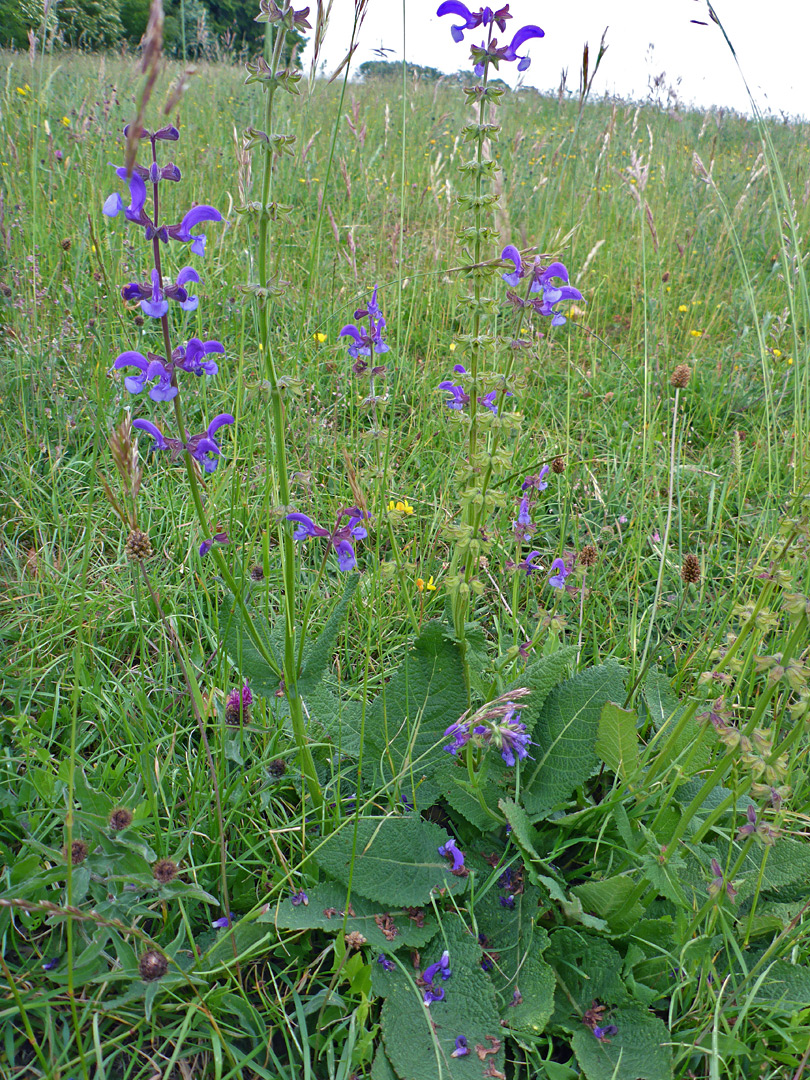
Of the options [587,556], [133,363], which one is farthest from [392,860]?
[133,363]

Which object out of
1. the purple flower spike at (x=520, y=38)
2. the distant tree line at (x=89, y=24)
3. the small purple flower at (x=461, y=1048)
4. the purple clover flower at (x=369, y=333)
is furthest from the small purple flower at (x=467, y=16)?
the small purple flower at (x=461, y=1048)

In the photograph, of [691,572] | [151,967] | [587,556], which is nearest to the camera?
[151,967]

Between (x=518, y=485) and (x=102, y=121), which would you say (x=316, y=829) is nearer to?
(x=518, y=485)

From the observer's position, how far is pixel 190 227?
3.61 feet

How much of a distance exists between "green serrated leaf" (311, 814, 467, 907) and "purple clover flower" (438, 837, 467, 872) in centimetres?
1

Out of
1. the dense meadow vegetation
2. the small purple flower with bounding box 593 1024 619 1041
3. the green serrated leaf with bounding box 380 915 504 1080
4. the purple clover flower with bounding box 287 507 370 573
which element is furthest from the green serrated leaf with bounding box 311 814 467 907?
the purple clover flower with bounding box 287 507 370 573

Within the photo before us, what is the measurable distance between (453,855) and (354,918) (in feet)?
0.77

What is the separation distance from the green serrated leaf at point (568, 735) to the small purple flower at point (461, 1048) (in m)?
0.45

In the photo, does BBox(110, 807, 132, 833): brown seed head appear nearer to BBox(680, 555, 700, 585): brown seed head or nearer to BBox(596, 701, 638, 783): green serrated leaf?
BBox(596, 701, 638, 783): green serrated leaf

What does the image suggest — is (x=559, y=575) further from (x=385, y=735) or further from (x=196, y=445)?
(x=196, y=445)

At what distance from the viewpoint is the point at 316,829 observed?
147 centimetres

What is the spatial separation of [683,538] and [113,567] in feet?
6.27

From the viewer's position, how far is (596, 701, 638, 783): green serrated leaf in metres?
1.39

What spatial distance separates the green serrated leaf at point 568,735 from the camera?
148 cm
